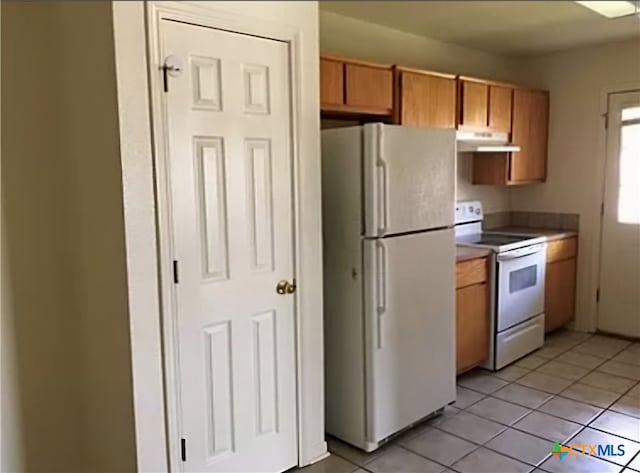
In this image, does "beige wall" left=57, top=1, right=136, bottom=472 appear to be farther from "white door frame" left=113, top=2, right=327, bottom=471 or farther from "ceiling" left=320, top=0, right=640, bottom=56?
"ceiling" left=320, top=0, right=640, bottom=56

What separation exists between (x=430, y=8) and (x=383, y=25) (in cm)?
19

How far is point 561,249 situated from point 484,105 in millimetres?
1231

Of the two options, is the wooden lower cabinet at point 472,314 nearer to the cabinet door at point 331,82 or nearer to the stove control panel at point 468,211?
the stove control panel at point 468,211

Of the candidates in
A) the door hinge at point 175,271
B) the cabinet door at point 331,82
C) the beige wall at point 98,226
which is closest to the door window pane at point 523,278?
the cabinet door at point 331,82

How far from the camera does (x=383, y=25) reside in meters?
1.46

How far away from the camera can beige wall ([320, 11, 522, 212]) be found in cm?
164

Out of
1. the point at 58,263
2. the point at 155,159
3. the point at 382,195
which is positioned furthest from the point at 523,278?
the point at 58,263

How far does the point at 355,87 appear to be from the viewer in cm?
256

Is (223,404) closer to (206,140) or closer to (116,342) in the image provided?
(116,342)

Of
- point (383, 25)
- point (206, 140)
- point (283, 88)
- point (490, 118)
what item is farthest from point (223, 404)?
point (490, 118)

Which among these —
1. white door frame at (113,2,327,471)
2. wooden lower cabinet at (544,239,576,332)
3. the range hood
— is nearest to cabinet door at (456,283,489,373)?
wooden lower cabinet at (544,239,576,332)

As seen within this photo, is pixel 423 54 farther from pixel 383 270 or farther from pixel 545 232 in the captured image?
pixel 545 232

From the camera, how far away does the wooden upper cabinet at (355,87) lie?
8.00 feet

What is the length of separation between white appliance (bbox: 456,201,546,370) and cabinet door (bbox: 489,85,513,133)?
1.90 feet
